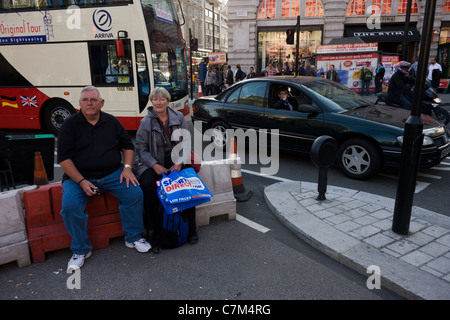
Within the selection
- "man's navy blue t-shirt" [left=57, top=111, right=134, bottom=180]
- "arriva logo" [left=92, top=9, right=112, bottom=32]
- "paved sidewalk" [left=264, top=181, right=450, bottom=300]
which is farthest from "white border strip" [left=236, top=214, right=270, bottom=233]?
"arriva logo" [left=92, top=9, right=112, bottom=32]

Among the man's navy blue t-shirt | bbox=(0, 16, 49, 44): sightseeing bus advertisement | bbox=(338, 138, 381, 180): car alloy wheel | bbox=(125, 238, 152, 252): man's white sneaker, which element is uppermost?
bbox=(0, 16, 49, 44): sightseeing bus advertisement

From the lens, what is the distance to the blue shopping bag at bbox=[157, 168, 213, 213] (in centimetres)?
313

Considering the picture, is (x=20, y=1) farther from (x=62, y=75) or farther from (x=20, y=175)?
(x=20, y=175)

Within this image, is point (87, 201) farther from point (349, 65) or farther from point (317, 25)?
point (317, 25)

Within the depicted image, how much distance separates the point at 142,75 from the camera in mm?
8000

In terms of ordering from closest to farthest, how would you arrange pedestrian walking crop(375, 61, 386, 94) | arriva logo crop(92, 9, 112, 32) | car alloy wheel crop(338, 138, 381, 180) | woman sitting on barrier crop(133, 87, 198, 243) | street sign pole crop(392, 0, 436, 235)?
1. street sign pole crop(392, 0, 436, 235)
2. woman sitting on barrier crop(133, 87, 198, 243)
3. car alloy wheel crop(338, 138, 381, 180)
4. arriva logo crop(92, 9, 112, 32)
5. pedestrian walking crop(375, 61, 386, 94)

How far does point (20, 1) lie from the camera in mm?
8164

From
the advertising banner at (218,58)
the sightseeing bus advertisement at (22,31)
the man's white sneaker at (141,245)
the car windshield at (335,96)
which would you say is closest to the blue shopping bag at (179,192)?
the man's white sneaker at (141,245)

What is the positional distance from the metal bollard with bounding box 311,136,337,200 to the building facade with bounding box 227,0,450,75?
1851 centimetres

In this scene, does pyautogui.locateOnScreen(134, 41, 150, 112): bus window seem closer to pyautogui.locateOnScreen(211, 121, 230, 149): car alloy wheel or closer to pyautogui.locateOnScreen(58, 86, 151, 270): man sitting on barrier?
pyautogui.locateOnScreen(211, 121, 230, 149): car alloy wheel

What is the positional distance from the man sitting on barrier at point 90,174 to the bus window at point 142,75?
490 cm

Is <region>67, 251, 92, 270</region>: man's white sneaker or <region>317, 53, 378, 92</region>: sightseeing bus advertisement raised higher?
<region>317, 53, 378, 92</region>: sightseeing bus advertisement

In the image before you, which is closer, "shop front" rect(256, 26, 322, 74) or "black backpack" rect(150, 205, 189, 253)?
"black backpack" rect(150, 205, 189, 253)

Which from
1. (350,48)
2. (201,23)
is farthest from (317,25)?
(201,23)
